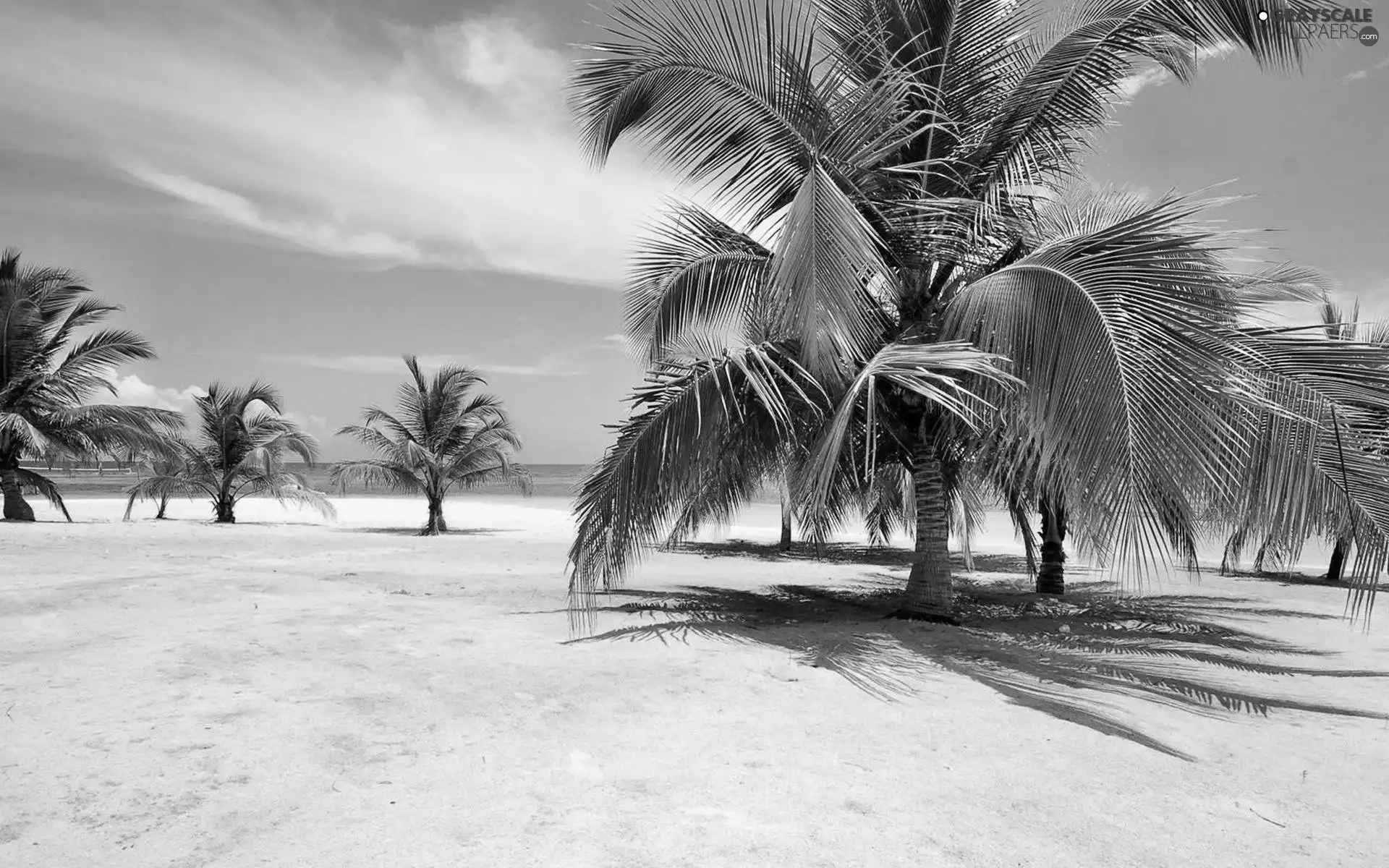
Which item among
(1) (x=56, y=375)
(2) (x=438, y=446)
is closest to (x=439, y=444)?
(2) (x=438, y=446)

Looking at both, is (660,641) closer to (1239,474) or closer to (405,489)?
(1239,474)

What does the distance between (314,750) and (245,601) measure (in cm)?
352

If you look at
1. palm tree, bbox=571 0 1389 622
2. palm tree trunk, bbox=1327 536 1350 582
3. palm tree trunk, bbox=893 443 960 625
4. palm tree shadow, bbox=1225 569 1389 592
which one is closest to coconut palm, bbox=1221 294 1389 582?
palm tree, bbox=571 0 1389 622

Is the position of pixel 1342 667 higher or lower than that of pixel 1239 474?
lower

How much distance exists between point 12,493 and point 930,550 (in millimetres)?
16419

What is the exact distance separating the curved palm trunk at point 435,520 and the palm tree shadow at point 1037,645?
1056 centimetres

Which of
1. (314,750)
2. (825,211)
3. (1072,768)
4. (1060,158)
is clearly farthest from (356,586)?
(1060,158)

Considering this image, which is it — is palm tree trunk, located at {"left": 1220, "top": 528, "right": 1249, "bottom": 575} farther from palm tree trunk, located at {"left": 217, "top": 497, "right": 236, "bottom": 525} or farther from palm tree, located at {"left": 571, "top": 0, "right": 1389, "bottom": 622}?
palm tree trunk, located at {"left": 217, "top": 497, "right": 236, "bottom": 525}

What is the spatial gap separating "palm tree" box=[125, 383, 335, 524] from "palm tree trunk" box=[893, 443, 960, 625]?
16152mm

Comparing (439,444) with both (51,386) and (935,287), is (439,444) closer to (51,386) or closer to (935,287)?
(51,386)

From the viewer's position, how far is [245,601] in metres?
5.62

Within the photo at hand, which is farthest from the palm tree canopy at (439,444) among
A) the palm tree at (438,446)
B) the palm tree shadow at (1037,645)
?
the palm tree shadow at (1037,645)

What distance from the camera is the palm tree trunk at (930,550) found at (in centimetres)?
649

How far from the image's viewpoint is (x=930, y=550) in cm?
661
